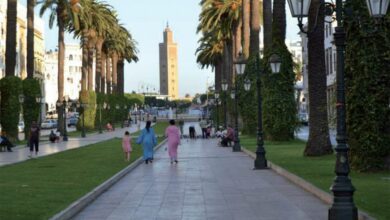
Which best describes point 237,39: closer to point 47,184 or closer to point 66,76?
point 47,184

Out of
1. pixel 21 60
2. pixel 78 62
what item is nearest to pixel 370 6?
pixel 21 60

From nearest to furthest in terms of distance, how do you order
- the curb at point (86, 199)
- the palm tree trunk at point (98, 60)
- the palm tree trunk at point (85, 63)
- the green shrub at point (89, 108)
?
the curb at point (86, 199), the palm tree trunk at point (85, 63), the green shrub at point (89, 108), the palm tree trunk at point (98, 60)

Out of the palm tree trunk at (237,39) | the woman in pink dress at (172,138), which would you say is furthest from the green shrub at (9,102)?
the palm tree trunk at (237,39)

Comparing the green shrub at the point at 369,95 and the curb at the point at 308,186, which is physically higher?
the green shrub at the point at 369,95

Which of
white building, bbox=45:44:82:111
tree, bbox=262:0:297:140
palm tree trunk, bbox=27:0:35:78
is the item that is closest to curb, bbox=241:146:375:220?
tree, bbox=262:0:297:140

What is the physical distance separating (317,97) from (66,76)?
522 feet

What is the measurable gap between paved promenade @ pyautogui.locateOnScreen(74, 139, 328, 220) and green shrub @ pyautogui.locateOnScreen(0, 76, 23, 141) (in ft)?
79.8

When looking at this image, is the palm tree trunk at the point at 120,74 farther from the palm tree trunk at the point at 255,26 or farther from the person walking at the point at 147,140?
the person walking at the point at 147,140

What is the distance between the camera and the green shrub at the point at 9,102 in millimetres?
44750

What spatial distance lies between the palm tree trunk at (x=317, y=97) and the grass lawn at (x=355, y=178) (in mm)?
526

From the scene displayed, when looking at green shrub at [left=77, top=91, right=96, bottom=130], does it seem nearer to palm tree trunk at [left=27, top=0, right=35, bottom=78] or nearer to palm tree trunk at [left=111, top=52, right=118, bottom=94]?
palm tree trunk at [left=111, top=52, right=118, bottom=94]

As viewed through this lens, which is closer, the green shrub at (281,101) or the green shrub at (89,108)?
the green shrub at (281,101)

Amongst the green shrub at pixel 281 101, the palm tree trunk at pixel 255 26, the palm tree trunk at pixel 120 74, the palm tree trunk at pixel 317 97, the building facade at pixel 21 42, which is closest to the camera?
the palm tree trunk at pixel 317 97

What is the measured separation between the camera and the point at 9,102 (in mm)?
44812
